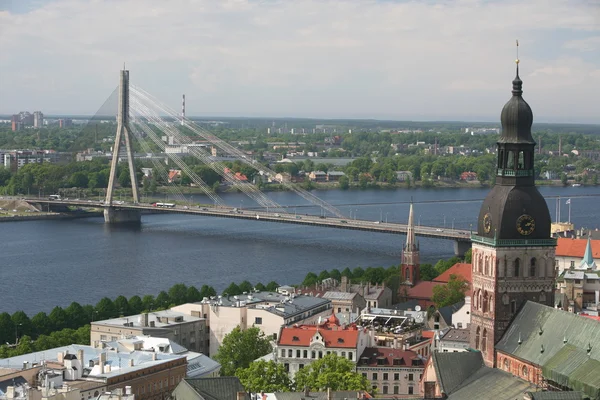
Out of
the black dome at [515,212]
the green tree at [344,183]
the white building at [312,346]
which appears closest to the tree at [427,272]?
the white building at [312,346]

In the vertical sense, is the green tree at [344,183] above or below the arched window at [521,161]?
below

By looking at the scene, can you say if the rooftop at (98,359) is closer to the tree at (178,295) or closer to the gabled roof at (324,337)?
the gabled roof at (324,337)

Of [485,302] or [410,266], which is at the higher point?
[485,302]

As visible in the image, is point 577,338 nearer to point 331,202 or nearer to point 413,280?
point 413,280

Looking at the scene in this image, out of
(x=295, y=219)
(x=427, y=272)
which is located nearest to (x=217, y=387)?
(x=427, y=272)

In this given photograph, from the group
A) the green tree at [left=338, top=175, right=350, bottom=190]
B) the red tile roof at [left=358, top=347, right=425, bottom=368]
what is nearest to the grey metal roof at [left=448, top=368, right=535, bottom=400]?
the red tile roof at [left=358, top=347, right=425, bottom=368]

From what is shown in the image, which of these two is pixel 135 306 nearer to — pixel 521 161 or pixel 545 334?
pixel 521 161
